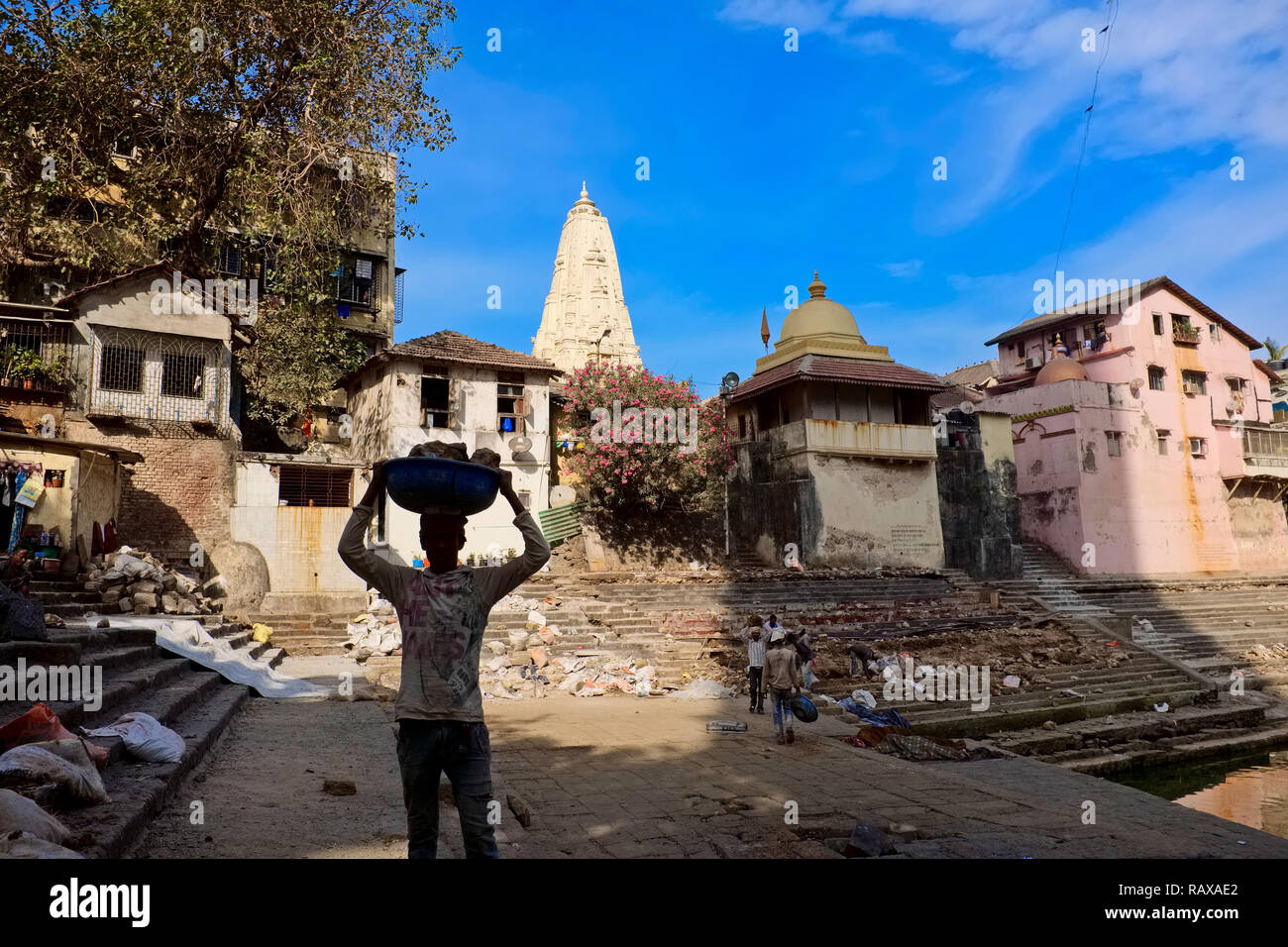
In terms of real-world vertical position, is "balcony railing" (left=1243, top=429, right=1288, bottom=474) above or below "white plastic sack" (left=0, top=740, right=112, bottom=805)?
above

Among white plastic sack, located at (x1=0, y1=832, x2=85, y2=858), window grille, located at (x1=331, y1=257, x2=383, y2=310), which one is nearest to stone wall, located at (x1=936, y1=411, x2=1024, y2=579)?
window grille, located at (x1=331, y1=257, x2=383, y2=310)

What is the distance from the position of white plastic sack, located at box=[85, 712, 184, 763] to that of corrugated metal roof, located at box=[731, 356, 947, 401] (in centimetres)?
2289

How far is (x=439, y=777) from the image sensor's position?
3.31 meters

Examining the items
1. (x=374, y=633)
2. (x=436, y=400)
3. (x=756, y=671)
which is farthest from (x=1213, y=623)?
(x=436, y=400)

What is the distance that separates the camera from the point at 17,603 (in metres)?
6.99

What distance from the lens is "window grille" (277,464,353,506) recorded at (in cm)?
2177

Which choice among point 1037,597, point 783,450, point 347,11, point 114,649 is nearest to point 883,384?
point 783,450

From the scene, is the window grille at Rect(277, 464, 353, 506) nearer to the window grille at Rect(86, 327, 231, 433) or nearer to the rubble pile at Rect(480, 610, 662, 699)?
the window grille at Rect(86, 327, 231, 433)

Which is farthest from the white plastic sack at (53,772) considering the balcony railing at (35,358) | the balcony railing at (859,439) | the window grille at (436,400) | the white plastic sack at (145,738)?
the balcony railing at (859,439)

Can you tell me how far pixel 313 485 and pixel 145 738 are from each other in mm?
17524

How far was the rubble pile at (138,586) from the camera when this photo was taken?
1422cm

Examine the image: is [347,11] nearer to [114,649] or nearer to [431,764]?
[114,649]

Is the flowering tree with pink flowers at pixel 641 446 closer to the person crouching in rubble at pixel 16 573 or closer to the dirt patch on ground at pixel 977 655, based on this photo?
the dirt patch on ground at pixel 977 655
